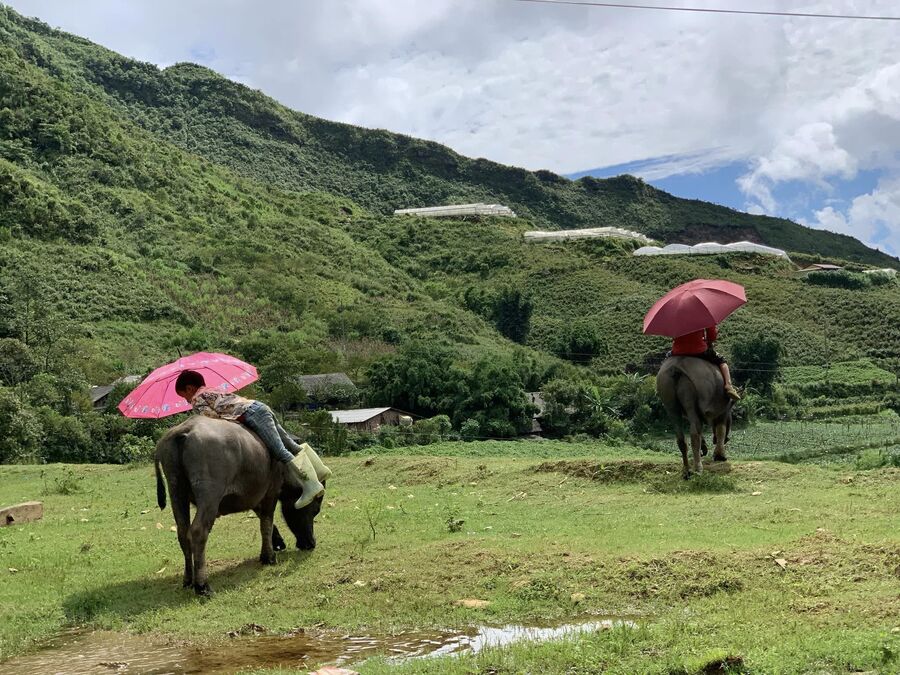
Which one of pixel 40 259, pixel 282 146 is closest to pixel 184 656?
pixel 40 259

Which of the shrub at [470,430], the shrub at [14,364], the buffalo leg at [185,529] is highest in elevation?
the shrub at [14,364]

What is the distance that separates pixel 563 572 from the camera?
8836 millimetres

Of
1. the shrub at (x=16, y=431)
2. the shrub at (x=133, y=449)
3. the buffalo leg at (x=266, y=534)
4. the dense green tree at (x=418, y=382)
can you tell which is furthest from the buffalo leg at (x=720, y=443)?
the dense green tree at (x=418, y=382)

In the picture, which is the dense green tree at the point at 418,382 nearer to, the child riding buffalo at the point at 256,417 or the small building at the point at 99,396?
the small building at the point at 99,396

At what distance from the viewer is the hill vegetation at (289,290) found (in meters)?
46.4

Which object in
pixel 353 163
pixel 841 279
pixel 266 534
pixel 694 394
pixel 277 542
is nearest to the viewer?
pixel 266 534

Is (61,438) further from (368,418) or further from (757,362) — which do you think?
(757,362)

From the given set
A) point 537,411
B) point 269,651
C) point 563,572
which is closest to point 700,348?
point 563,572

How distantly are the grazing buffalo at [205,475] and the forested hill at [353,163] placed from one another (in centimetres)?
11774

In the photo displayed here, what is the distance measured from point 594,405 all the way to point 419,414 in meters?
9.55

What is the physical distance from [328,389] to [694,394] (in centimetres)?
3588

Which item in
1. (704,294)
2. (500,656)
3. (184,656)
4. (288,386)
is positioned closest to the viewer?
(500,656)

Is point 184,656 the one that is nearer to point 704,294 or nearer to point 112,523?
point 112,523

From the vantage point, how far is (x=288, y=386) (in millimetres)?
42938
